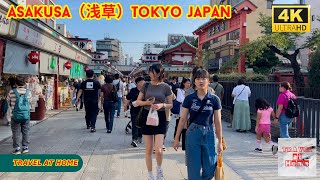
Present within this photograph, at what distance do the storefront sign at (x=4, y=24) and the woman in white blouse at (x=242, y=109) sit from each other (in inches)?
267

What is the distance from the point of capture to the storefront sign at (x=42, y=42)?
386 inches

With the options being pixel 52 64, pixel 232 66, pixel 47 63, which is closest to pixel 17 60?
pixel 47 63

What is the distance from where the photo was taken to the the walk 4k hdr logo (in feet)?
20.1

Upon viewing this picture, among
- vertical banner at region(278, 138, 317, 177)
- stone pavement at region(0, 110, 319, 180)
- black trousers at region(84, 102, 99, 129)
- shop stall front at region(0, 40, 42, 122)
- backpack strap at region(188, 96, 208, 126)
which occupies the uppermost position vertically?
shop stall front at region(0, 40, 42, 122)

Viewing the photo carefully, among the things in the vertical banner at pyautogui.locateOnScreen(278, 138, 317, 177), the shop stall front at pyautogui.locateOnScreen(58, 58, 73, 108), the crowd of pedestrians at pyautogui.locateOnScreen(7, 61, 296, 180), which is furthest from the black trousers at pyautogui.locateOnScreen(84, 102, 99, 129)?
the shop stall front at pyautogui.locateOnScreen(58, 58, 73, 108)

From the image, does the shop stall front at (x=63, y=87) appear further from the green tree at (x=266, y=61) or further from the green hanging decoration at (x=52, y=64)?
the green tree at (x=266, y=61)

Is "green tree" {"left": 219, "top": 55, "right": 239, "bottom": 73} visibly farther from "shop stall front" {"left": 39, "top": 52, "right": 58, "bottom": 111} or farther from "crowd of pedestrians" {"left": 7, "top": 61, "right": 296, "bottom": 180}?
"crowd of pedestrians" {"left": 7, "top": 61, "right": 296, "bottom": 180}

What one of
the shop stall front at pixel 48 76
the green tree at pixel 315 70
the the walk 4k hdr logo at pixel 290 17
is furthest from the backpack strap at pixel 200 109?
the green tree at pixel 315 70

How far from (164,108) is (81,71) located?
2149cm

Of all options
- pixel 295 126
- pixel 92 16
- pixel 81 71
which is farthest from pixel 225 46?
pixel 92 16

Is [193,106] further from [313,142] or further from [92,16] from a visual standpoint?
[92,16]

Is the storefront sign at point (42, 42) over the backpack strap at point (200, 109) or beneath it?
over

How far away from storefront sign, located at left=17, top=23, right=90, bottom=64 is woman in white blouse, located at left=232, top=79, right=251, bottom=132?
269 inches

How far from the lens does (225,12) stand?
6172 mm
